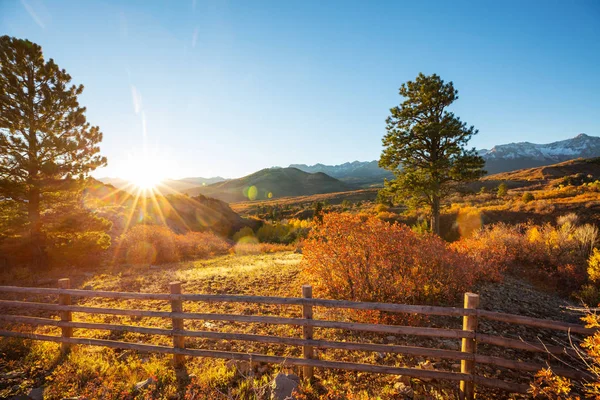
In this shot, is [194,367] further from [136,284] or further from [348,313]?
[136,284]

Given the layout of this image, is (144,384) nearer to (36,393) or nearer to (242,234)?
(36,393)

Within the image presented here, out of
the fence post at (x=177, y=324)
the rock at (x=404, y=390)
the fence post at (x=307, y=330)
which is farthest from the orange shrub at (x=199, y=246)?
the rock at (x=404, y=390)

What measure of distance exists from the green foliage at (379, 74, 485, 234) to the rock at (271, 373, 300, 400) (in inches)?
708

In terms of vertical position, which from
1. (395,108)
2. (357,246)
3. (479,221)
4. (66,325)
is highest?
(395,108)

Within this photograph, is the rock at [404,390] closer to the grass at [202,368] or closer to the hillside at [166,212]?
the grass at [202,368]

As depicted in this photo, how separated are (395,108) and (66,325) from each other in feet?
71.4

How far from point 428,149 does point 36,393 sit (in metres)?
22.0

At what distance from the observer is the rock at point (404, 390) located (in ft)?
14.1

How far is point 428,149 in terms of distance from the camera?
20.3 meters

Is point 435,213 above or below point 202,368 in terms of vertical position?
above

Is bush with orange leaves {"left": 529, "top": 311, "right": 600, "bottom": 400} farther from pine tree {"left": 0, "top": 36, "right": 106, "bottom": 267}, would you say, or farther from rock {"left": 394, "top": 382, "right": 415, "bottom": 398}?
pine tree {"left": 0, "top": 36, "right": 106, "bottom": 267}

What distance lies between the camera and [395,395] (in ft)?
14.1

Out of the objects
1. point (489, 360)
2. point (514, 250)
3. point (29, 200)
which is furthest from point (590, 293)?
point (29, 200)

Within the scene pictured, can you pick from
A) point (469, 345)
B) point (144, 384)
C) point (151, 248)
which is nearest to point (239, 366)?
point (144, 384)
